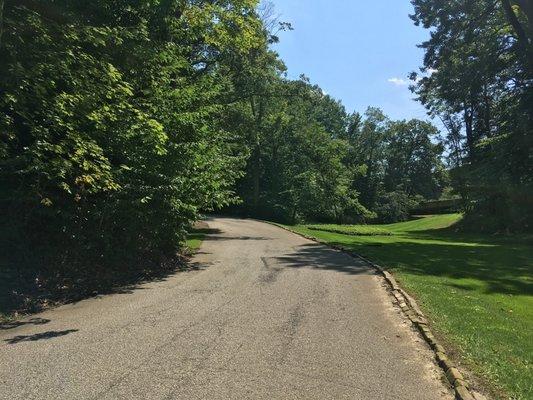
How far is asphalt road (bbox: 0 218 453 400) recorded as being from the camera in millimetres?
5191

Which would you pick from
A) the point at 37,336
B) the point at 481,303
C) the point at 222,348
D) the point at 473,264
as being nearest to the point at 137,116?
the point at 37,336

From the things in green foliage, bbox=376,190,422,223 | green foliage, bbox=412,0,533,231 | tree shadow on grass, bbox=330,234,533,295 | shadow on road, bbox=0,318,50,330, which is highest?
green foliage, bbox=412,0,533,231

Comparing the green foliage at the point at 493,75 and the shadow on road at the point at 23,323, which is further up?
the green foliage at the point at 493,75

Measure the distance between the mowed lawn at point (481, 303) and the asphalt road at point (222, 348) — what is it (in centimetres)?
62

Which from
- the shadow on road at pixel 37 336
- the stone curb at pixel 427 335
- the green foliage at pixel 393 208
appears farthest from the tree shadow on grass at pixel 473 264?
the green foliage at pixel 393 208

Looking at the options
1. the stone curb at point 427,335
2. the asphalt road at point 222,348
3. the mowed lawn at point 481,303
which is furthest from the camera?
the mowed lawn at point 481,303

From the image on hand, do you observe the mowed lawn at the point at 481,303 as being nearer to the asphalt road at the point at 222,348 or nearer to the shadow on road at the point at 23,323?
the asphalt road at the point at 222,348

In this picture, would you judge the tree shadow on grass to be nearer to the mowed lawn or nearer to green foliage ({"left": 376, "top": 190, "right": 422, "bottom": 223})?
the mowed lawn

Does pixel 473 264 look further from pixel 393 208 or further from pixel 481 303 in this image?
pixel 393 208

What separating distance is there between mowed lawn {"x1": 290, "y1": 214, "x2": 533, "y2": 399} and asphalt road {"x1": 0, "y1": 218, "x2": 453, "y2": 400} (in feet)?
2.04

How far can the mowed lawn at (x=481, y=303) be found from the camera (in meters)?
6.01

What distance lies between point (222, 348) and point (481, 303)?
6178 millimetres

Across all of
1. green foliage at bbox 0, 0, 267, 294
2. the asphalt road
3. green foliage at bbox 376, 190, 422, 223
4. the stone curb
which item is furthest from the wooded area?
green foliage at bbox 376, 190, 422, 223

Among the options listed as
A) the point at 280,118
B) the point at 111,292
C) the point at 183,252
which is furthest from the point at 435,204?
the point at 111,292
